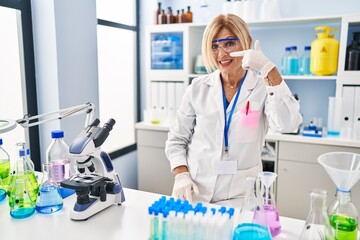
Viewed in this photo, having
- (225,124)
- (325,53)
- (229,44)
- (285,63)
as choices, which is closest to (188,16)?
(285,63)

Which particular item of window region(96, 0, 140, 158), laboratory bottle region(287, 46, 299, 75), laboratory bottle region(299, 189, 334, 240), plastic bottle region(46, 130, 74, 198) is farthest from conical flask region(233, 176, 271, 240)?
window region(96, 0, 140, 158)

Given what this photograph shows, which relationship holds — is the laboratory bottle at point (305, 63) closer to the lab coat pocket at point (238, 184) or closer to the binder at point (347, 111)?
the binder at point (347, 111)

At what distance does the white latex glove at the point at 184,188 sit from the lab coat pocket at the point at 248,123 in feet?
0.98

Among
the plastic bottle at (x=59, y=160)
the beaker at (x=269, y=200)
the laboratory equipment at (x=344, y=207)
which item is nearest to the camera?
the laboratory equipment at (x=344, y=207)

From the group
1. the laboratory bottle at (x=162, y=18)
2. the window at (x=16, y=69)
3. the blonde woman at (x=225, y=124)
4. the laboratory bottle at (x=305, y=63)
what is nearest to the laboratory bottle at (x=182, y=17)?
the laboratory bottle at (x=162, y=18)

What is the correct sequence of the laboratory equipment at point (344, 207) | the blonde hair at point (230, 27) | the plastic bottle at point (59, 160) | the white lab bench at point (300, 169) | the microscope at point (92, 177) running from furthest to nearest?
the white lab bench at point (300, 169)
the blonde hair at point (230, 27)
the plastic bottle at point (59, 160)
the microscope at point (92, 177)
the laboratory equipment at point (344, 207)

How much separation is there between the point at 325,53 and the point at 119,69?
188cm

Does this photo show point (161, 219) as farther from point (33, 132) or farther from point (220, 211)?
point (33, 132)

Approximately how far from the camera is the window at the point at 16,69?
2.16m

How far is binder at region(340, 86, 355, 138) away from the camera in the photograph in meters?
2.36

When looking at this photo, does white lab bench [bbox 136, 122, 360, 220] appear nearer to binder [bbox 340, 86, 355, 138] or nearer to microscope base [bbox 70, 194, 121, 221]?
binder [bbox 340, 86, 355, 138]

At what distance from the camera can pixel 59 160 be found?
148 cm

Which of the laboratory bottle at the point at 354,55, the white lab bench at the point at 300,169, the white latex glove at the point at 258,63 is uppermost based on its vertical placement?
the laboratory bottle at the point at 354,55

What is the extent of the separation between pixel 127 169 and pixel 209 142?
1.90m
